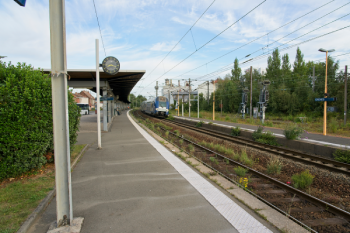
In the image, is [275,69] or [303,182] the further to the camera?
[275,69]

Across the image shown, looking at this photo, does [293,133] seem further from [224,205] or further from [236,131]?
[224,205]

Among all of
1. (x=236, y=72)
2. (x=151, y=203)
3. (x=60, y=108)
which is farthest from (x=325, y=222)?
(x=236, y=72)

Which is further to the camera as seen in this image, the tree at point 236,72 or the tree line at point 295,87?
the tree at point 236,72

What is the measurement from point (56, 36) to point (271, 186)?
5711 millimetres

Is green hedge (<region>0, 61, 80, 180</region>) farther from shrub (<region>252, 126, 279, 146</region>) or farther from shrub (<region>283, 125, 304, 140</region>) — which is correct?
shrub (<region>283, 125, 304, 140</region>)

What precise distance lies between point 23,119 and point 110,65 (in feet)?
21.7

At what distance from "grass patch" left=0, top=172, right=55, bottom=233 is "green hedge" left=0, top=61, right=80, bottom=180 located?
45 centimetres

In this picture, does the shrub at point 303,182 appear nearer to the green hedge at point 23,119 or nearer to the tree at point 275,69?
the green hedge at point 23,119

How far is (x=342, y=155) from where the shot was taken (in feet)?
30.0

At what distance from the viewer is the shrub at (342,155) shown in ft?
28.8

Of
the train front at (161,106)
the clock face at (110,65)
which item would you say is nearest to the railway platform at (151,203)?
the clock face at (110,65)

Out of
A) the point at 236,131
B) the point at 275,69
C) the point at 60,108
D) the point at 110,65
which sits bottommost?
the point at 236,131

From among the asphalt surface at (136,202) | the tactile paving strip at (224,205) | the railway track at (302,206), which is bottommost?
the railway track at (302,206)

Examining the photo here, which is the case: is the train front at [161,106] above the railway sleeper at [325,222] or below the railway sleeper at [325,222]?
above
